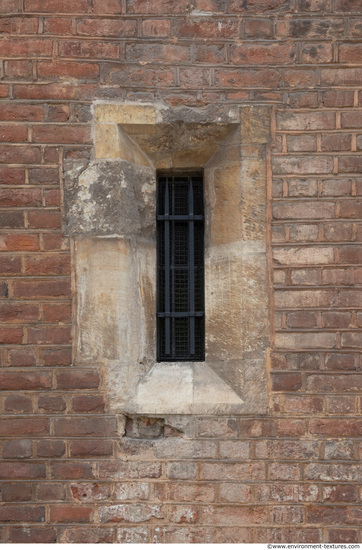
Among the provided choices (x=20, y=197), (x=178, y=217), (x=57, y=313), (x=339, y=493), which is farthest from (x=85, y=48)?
(x=339, y=493)

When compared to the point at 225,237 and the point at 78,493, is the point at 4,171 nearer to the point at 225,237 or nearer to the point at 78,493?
the point at 225,237

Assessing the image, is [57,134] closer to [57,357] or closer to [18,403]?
[57,357]

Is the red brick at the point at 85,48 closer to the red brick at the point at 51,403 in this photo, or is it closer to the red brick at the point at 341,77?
the red brick at the point at 341,77

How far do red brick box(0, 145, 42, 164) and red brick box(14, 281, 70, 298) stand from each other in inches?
24.5

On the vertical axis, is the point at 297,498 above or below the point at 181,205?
below

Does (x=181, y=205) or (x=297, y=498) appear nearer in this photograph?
(x=297, y=498)

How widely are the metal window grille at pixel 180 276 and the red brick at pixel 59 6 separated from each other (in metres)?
1.00

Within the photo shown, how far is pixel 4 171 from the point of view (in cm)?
278

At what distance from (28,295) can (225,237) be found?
1063mm

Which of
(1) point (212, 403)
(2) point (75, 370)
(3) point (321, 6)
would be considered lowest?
(1) point (212, 403)

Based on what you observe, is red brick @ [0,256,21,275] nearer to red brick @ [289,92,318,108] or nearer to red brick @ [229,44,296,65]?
red brick @ [229,44,296,65]

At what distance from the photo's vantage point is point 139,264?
9.57 feet

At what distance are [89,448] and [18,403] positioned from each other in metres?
0.42

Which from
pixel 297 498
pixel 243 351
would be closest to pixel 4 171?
pixel 243 351
